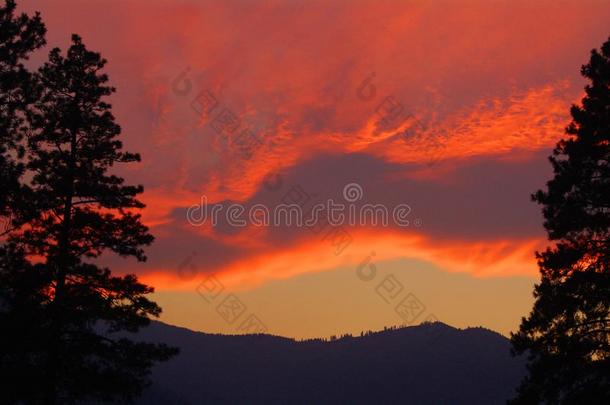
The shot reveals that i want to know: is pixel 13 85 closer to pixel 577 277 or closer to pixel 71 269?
A: pixel 71 269

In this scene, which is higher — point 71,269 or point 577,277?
point 71,269

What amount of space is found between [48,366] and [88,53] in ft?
40.0

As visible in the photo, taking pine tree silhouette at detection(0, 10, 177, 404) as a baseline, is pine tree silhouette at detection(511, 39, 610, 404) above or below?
below

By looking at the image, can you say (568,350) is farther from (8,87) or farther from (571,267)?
(8,87)

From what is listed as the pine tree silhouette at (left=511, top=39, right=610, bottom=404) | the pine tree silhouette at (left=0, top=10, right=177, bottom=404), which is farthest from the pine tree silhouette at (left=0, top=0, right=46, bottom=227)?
the pine tree silhouette at (left=511, top=39, right=610, bottom=404)

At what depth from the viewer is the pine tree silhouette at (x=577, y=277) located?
22422 millimetres

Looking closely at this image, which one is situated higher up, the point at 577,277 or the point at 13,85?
the point at 13,85

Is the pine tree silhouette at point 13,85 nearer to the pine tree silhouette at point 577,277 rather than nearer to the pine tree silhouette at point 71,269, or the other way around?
the pine tree silhouette at point 71,269

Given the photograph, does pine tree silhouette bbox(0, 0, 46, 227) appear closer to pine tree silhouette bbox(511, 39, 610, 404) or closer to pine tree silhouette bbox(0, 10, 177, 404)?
pine tree silhouette bbox(0, 10, 177, 404)

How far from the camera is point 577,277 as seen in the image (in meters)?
23.0

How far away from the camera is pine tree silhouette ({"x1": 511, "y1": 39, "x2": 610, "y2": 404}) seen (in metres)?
22.4

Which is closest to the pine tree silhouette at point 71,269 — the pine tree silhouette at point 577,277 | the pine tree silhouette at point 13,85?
the pine tree silhouette at point 13,85

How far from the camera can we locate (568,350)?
2258cm

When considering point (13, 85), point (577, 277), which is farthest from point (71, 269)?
point (577, 277)
